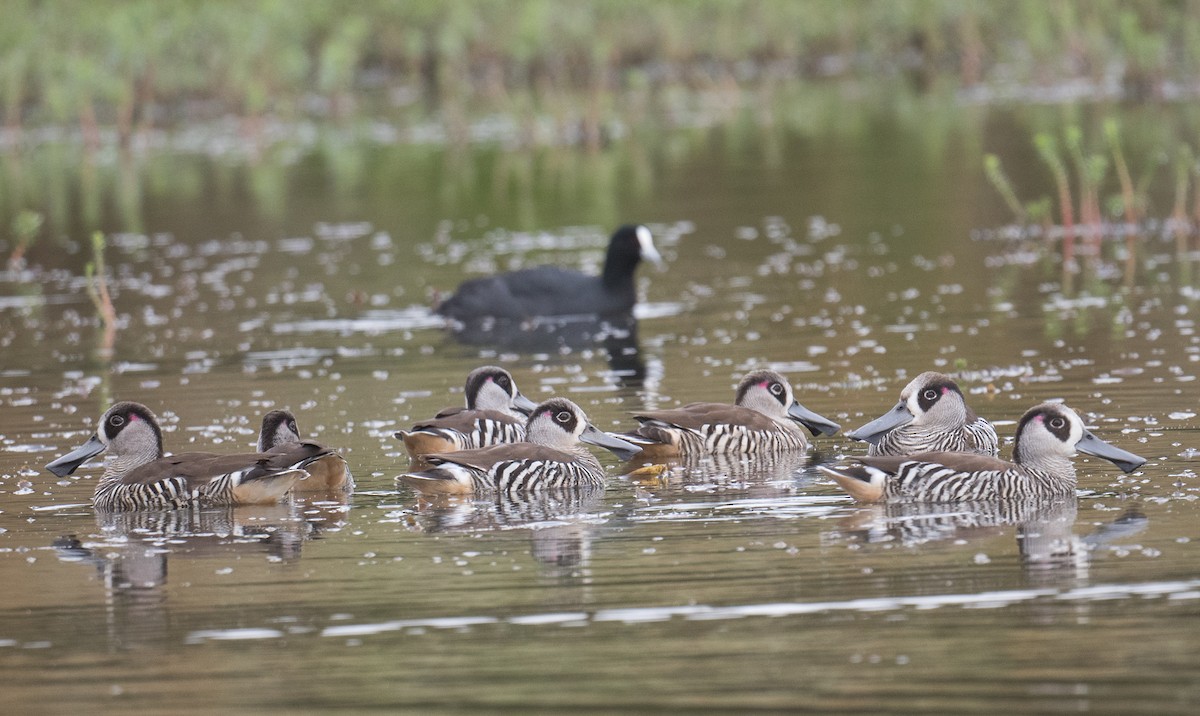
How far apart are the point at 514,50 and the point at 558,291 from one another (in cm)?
2870

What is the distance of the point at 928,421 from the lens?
1192cm

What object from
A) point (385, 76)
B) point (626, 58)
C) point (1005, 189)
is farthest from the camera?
point (385, 76)

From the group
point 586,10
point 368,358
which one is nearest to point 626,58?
point 586,10

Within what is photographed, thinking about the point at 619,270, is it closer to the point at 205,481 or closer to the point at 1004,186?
the point at 1004,186

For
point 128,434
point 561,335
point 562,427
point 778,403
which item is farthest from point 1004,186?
point 128,434

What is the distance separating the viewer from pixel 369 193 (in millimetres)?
32312

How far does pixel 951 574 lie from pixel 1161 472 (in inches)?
101

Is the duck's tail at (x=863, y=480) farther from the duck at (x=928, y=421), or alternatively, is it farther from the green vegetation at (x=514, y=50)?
the green vegetation at (x=514, y=50)

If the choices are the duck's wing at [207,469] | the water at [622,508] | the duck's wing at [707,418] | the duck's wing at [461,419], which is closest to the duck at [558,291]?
the water at [622,508]

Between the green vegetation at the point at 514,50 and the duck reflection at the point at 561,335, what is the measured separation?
18.2 m

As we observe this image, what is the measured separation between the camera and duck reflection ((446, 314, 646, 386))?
694 inches

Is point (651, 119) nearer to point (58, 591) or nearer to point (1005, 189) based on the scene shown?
point (1005, 189)

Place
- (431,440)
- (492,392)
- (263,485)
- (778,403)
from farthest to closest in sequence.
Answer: (492,392) → (778,403) → (431,440) → (263,485)

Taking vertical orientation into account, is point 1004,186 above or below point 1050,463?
above
